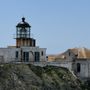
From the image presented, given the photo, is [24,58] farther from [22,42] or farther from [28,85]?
[28,85]

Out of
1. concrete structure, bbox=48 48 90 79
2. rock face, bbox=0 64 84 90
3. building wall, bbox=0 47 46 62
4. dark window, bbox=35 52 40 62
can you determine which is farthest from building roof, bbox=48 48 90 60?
dark window, bbox=35 52 40 62

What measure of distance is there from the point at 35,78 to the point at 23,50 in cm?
835

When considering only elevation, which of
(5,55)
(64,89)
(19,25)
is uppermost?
(19,25)

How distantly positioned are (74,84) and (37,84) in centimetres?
733

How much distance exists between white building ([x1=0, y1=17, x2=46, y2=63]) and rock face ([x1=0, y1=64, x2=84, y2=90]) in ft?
12.5

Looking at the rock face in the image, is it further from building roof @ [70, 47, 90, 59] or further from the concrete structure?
building roof @ [70, 47, 90, 59]

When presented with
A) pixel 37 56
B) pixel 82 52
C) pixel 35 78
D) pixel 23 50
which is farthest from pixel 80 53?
pixel 35 78

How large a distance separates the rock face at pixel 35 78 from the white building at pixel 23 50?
381 cm

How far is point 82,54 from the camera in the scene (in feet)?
240

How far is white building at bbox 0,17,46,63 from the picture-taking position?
69.9m

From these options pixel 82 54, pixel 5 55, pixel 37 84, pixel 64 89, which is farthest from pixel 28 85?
pixel 82 54

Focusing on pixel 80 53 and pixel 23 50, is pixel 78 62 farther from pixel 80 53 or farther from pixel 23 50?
pixel 23 50

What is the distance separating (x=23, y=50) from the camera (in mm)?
70312

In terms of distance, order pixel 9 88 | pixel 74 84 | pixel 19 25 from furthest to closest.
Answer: pixel 19 25 < pixel 74 84 < pixel 9 88
